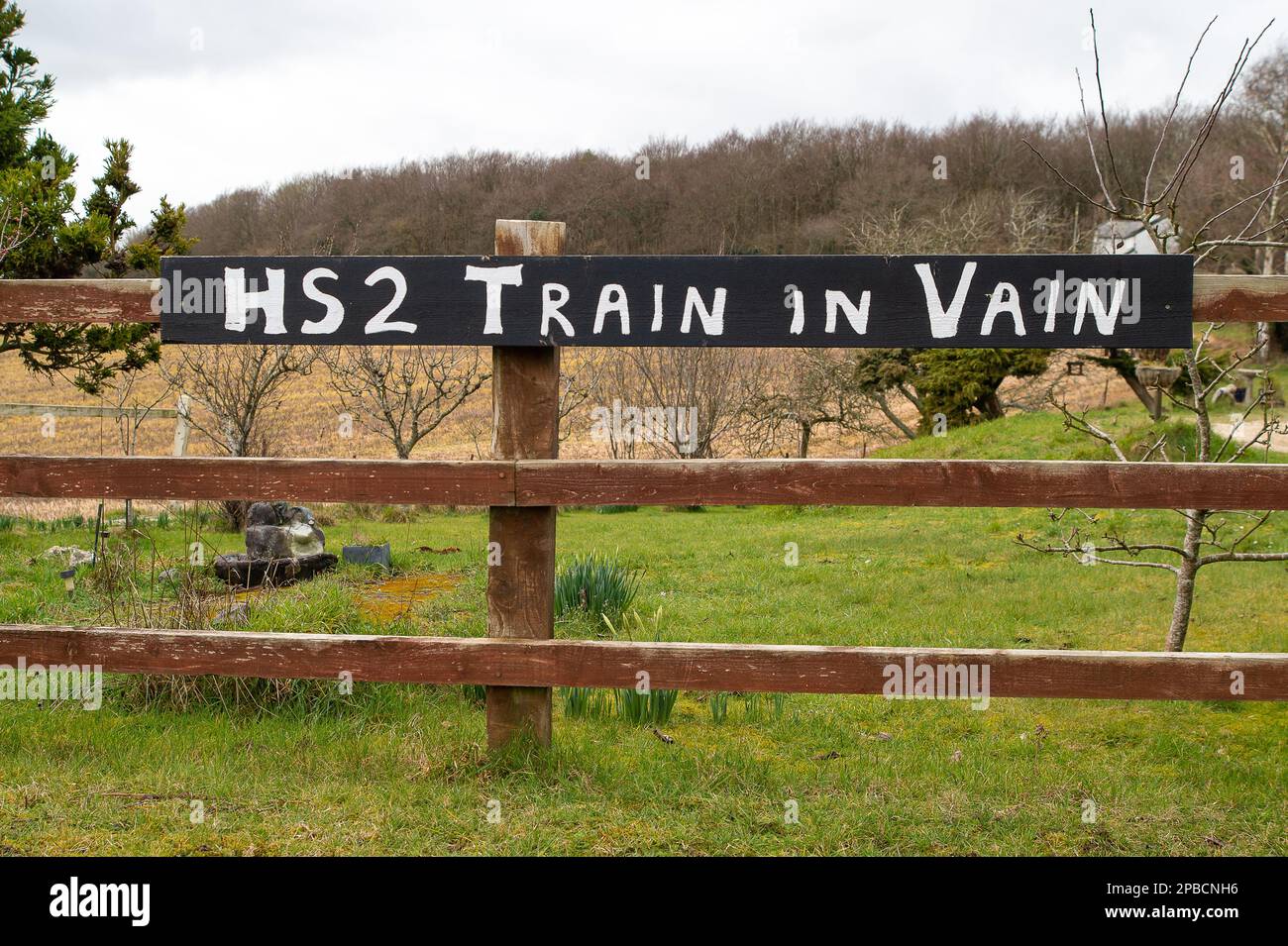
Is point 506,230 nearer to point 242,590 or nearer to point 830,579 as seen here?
point 242,590

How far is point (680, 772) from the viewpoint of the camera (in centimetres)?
371

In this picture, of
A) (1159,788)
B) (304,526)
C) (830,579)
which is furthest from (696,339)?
(304,526)

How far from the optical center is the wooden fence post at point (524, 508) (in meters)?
3.66

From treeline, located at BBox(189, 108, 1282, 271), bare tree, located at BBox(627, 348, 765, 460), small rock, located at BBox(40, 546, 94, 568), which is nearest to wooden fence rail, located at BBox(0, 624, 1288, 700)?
small rock, located at BBox(40, 546, 94, 568)

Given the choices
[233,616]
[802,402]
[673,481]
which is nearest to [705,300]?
[673,481]

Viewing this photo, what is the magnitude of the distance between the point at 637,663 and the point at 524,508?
2.25 ft

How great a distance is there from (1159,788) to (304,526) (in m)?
7.62

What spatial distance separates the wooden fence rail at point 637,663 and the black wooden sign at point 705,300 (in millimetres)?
1041

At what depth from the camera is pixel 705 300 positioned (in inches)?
139

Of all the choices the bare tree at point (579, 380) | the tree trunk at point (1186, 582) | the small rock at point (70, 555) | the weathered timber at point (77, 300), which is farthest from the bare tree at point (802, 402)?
the weathered timber at point (77, 300)

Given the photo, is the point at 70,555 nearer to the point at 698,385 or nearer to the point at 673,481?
the point at 673,481

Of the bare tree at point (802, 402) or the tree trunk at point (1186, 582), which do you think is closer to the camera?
the tree trunk at point (1186, 582)

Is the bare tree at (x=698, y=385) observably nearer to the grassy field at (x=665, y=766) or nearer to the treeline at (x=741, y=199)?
the treeline at (x=741, y=199)

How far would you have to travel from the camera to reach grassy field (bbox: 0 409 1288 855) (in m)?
3.26
